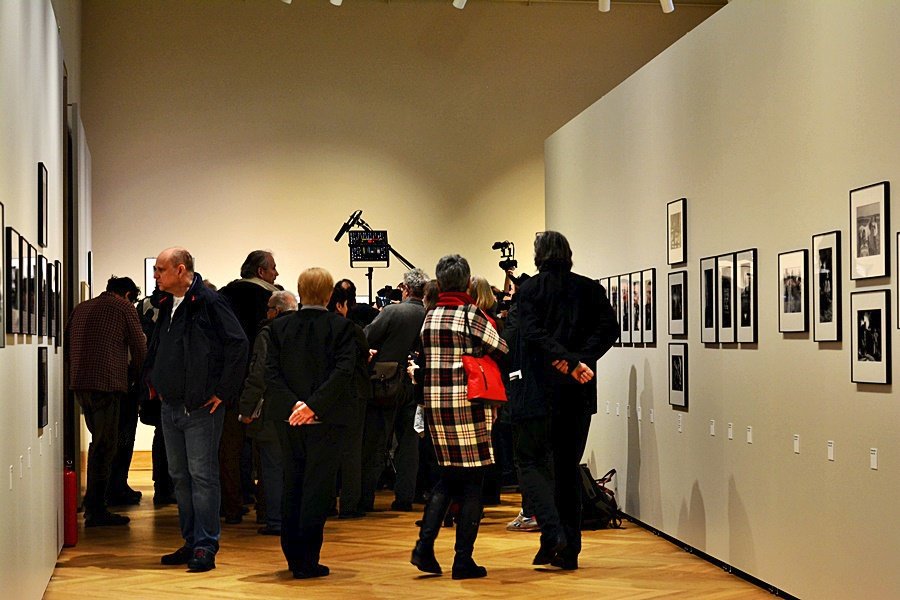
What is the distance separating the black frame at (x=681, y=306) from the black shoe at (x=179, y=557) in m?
3.12

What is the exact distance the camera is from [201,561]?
646cm

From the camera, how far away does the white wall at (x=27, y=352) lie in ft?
13.9

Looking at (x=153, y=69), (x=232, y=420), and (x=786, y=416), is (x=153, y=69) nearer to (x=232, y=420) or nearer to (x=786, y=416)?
(x=232, y=420)

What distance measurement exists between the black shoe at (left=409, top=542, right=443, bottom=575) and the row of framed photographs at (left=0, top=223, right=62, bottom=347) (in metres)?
2.17

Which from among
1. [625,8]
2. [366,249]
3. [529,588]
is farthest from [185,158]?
[529,588]

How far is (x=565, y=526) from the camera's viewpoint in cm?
643

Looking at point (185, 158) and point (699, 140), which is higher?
point (185, 158)

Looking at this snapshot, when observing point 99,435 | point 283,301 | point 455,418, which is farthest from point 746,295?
point 99,435

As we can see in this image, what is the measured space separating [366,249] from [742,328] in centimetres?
708

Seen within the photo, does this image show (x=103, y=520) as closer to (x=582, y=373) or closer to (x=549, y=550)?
(x=549, y=550)

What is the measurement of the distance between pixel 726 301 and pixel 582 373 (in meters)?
0.86

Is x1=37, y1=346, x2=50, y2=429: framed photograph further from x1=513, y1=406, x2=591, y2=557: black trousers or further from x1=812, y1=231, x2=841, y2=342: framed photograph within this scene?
x1=812, y1=231, x2=841, y2=342: framed photograph

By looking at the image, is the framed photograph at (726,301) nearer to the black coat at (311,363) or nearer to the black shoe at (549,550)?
Answer: the black shoe at (549,550)

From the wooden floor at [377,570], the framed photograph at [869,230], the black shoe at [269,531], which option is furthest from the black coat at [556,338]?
the black shoe at [269,531]
